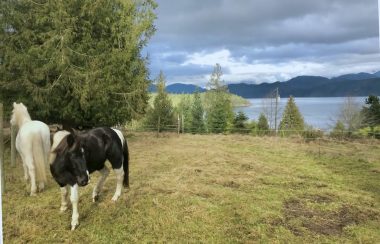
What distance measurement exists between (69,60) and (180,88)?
64.7 inches

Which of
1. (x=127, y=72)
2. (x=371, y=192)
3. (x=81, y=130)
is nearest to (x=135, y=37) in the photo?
(x=127, y=72)

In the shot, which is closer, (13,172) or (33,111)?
(33,111)

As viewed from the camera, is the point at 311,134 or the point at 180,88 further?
the point at 311,134

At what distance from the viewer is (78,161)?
368 cm

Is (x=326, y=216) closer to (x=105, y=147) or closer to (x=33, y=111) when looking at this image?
(x=105, y=147)

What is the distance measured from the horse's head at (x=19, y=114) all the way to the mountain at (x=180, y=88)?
1.35 metres

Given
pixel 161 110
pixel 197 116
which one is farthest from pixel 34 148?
pixel 197 116

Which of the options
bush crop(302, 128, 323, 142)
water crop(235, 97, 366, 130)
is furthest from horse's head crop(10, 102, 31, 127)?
bush crop(302, 128, 323, 142)

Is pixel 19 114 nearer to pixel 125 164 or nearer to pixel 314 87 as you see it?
pixel 125 164

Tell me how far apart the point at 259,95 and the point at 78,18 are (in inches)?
110

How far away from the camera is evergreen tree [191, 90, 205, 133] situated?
5.04 meters

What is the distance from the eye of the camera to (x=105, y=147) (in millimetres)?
4312

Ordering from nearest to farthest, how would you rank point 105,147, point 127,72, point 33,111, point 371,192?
point 33,111 → point 127,72 → point 105,147 → point 371,192

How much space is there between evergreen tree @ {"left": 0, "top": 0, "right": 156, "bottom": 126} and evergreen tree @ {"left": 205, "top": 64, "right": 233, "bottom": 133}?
148 cm
